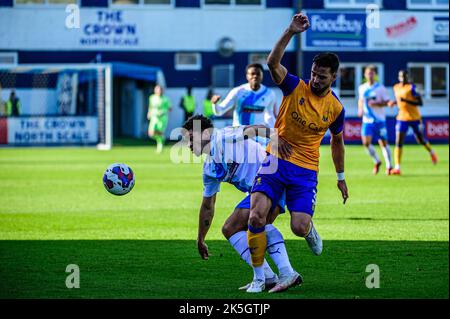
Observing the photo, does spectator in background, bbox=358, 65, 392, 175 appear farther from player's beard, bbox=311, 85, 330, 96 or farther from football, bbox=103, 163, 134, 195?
player's beard, bbox=311, 85, 330, 96

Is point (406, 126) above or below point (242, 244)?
above

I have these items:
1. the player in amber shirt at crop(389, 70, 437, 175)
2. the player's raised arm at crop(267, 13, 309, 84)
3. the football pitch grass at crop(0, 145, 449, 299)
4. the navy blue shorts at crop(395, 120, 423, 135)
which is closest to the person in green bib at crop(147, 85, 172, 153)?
the football pitch grass at crop(0, 145, 449, 299)

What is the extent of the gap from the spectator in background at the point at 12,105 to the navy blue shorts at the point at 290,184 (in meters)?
30.9

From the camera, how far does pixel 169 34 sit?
45.4 m

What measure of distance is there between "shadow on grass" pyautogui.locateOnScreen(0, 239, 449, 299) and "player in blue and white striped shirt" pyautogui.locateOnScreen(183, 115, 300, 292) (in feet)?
1.11

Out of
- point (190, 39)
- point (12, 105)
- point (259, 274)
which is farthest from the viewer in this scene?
point (190, 39)

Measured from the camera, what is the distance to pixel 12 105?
130ft

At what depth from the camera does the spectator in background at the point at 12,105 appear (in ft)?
128

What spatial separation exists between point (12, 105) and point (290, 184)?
32.1 metres

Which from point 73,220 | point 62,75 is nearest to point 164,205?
point 73,220

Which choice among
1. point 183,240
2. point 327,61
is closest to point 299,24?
point 327,61

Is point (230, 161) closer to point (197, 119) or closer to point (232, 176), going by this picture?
point (232, 176)
